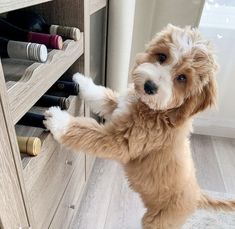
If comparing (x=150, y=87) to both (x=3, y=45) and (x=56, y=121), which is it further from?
(x=3, y=45)

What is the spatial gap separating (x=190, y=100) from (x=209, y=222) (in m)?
0.72

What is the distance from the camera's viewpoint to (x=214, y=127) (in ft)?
5.75

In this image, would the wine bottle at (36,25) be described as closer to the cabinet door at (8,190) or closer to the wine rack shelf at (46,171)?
the wine rack shelf at (46,171)

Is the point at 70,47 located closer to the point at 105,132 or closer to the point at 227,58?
the point at 105,132

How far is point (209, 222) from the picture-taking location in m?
1.23

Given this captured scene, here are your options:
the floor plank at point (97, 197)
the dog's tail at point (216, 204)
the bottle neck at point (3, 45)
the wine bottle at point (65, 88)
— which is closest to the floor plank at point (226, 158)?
the dog's tail at point (216, 204)

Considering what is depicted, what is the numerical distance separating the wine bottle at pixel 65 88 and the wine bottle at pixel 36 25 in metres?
0.15

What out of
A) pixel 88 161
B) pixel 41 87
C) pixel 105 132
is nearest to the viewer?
pixel 41 87

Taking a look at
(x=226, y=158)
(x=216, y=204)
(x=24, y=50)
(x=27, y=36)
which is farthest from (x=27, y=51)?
(x=226, y=158)

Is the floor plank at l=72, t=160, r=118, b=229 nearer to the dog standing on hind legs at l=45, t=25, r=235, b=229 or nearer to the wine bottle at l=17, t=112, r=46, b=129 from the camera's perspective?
the dog standing on hind legs at l=45, t=25, r=235, b=229

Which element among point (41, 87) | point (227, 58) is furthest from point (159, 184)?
point (227, 58)

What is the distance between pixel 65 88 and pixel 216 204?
2.22ft

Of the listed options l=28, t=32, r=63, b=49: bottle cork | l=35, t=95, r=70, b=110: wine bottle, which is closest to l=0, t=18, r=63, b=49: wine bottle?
l=28, t=32, r=63, b=49: bottle cork

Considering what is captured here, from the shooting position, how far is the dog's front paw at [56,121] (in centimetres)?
73
